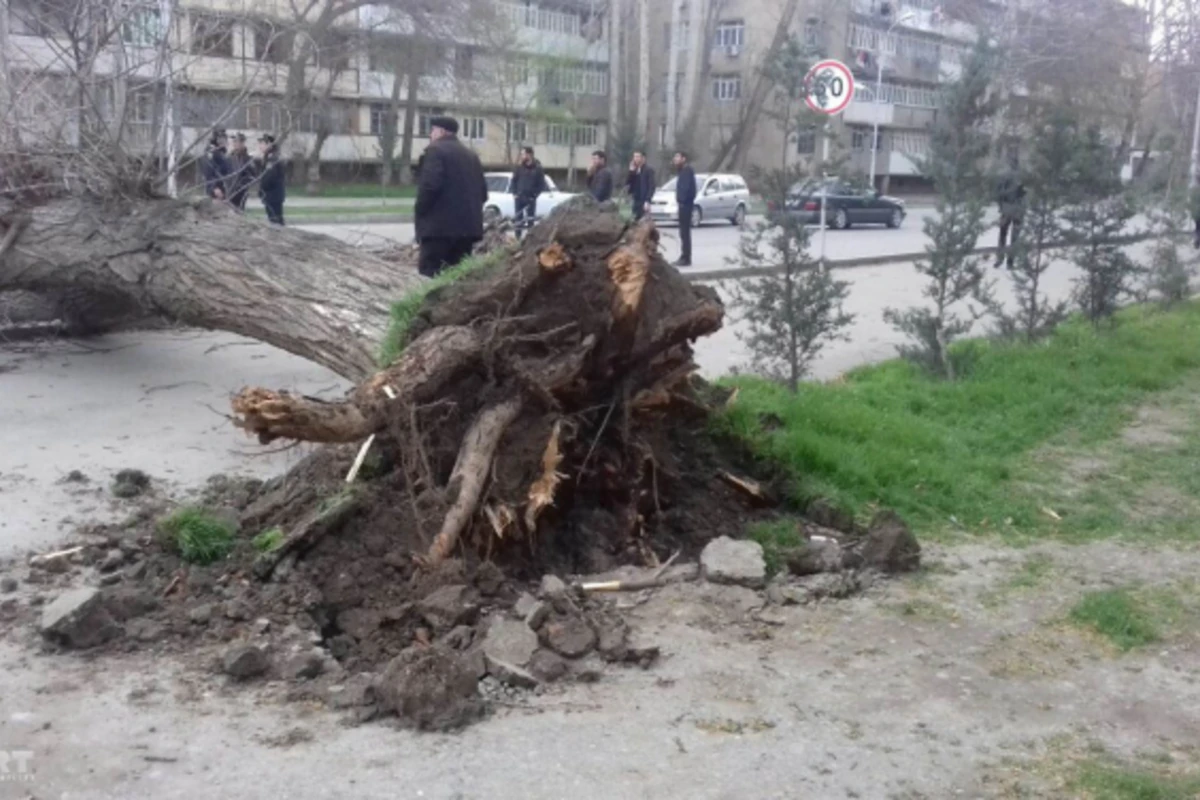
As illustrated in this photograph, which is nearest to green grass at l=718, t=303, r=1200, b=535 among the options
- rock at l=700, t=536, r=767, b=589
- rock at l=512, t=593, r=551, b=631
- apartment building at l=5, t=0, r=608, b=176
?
rock at l=700, t=536, r=767, b=589

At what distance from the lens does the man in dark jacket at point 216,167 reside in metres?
11.5

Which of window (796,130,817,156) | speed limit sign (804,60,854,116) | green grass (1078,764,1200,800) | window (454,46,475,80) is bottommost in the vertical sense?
green grass (1078,764,1200,800)

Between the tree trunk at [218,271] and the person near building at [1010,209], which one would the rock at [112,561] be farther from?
the person near building at [1010,209]

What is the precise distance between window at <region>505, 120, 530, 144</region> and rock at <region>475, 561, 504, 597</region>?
150 ft

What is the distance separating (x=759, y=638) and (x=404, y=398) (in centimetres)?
178

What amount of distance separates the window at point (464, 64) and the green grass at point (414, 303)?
131 feet

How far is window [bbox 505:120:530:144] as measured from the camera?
5119cm

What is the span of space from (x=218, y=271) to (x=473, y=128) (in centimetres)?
4623

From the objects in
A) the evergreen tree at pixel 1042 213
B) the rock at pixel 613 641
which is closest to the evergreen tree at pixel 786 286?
the evergreen tree at pixel 1042 213

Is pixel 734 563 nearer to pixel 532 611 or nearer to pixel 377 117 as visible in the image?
pixel 532 611

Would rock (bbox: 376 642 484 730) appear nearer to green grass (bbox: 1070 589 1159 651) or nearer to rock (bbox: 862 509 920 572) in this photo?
rock (bbox: 862 509 920 572)

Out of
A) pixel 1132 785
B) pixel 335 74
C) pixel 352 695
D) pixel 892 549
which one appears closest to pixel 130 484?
pixel 352 695

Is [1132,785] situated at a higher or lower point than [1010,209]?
lower

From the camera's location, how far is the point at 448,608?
16.7 ft
